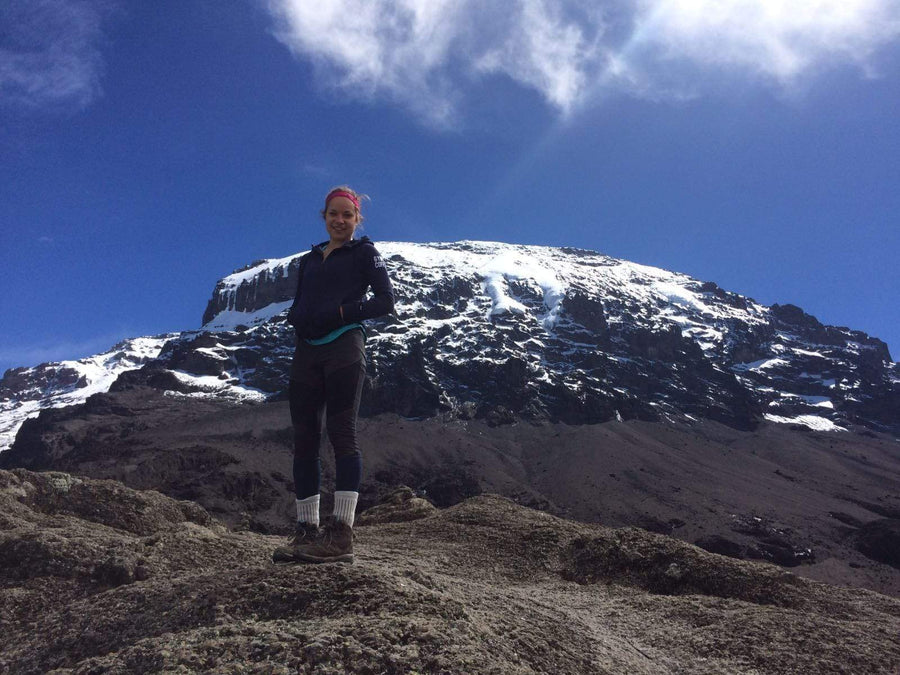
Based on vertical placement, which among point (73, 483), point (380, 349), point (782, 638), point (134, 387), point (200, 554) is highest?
point (380, 349)

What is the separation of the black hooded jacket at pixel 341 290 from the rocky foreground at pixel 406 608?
1.82m

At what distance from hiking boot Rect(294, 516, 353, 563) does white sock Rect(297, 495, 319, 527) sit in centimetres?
21

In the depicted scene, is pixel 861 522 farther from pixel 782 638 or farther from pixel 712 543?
pixel 782 638

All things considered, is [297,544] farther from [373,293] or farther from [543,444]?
[543,444]

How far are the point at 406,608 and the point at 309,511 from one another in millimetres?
1465

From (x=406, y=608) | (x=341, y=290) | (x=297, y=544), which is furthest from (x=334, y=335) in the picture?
(x=406, y=608)

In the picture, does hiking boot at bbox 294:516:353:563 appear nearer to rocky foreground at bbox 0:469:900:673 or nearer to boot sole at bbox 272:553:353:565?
boot sole at bbox 272:553:353:565

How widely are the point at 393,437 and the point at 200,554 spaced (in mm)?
129548

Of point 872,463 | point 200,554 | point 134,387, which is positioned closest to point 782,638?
point 200,554

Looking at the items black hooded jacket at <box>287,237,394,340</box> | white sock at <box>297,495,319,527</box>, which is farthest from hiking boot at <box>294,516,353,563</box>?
black hooded jacket at <box>287,237,394,340</box>

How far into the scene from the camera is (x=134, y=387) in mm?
171000

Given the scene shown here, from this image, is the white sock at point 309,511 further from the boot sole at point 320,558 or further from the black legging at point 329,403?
the boot sole at point 320,558

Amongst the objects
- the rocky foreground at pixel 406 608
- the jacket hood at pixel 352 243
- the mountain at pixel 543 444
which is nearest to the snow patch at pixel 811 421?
the mountain at pixel 543 444

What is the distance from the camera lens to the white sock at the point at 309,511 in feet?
15.5
